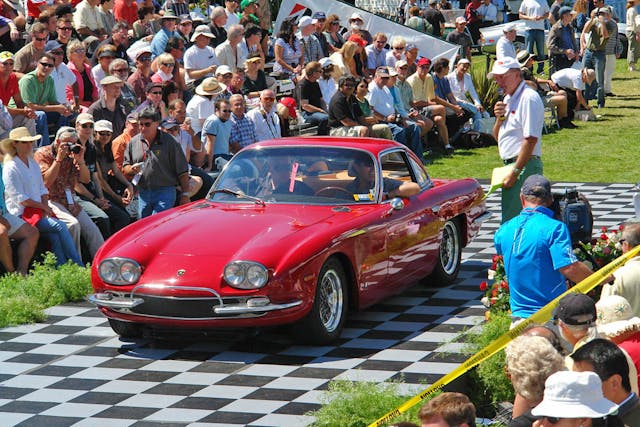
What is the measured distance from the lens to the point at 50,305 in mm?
12648

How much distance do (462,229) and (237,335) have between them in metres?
3.92

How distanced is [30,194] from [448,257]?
4546 mm

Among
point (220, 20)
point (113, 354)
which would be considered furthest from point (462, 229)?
point (220, 20)

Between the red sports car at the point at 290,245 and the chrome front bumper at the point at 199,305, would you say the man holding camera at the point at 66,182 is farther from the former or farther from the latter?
the chrome front bumper at the point at 199,305

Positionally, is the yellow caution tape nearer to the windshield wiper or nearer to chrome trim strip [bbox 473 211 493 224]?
the windshield wiper

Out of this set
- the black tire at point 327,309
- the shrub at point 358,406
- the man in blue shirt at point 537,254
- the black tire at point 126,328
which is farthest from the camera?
the black tire at point 126,328

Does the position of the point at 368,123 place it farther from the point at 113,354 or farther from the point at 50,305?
the point at 113,354

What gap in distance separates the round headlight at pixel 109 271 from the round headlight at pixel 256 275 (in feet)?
4.17

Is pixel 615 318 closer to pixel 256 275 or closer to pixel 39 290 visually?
pixel 256 275

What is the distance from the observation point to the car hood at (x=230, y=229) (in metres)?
10.7

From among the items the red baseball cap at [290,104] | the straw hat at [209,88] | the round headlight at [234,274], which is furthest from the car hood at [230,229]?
the red baseball cap at [290,104]

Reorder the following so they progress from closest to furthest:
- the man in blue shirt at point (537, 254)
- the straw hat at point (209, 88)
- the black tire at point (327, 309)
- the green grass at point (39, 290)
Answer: the man in blue shirt at point (537, 254) → the black tire at point (327, 309) → the green grass at point (39, 290) → the straw hat at point (209, 88)

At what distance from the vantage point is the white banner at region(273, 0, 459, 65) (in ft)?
89.7

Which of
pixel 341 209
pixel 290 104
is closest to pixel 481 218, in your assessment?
pixel 341 209
